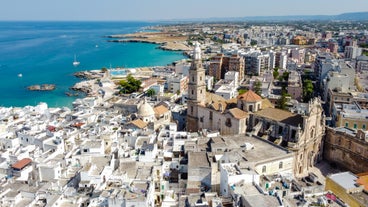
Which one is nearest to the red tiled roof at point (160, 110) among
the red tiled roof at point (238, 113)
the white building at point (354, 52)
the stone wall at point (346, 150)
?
the red tiled roof at point (238, 113)

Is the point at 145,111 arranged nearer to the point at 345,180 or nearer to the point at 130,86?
the point at 345,180

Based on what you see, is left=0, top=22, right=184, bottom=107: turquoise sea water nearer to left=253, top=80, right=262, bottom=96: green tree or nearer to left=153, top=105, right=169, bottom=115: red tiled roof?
left=153, top=105, right=169, bottom=115: red tiled roof

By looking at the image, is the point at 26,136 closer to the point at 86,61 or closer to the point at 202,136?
the point at 202,136

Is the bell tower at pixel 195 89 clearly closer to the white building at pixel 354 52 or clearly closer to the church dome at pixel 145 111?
the church dome at pixel 145 111

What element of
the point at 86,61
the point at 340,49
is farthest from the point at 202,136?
the point at 340,49

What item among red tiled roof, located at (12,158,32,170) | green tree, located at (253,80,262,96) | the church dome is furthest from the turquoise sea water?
red tiled roof, located at (12,158,32,170)
